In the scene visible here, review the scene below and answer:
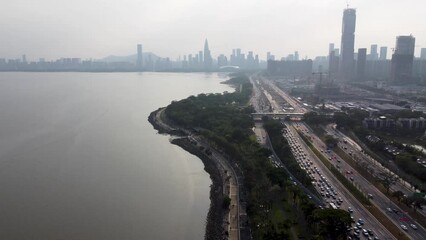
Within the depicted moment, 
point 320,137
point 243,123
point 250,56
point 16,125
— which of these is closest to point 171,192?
point 243,123

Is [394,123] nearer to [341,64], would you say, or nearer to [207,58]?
[341,64]

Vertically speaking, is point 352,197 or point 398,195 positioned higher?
point 398,195

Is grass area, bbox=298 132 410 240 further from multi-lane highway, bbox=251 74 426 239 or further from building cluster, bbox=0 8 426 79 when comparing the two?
building cluster, bbox=0 8 426 79

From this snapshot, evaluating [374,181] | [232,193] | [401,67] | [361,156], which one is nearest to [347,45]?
[401,67]

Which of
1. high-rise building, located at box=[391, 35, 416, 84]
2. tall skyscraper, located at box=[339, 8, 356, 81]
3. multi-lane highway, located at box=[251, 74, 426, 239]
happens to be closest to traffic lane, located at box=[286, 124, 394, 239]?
multi-lane highway, located at box=[251, 74, 426, 239]

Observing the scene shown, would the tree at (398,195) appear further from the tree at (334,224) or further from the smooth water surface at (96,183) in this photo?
the smooth water surface at (96,183)

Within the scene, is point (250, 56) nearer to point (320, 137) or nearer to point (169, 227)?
point (320, 137)
